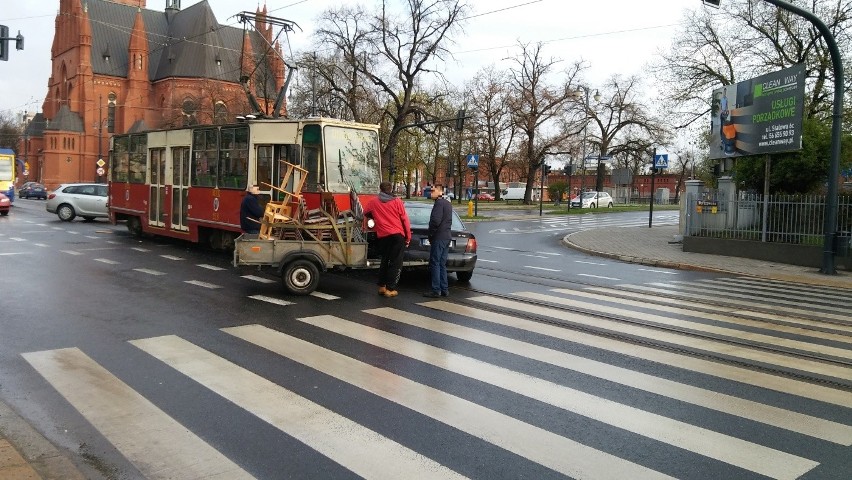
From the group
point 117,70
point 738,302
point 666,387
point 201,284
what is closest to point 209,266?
point 201,284

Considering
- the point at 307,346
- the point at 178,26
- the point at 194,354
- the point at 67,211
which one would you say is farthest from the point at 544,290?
the point at 178,26

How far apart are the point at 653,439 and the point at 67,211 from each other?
1157 inches

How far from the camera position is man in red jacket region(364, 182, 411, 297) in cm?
1045

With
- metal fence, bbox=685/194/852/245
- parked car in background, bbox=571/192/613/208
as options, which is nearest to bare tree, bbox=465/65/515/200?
parked car in background, bbox=571/192/613/208

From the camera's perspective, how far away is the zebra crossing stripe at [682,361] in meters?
6.09

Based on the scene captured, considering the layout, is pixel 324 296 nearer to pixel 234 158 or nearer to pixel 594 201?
pixel 234 158

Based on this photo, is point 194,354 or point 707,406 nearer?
point 707,406

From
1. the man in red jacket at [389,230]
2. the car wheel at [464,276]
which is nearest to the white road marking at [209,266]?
the man in red jacket at [389,230]

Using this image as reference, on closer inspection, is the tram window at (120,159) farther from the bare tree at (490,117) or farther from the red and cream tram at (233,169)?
the bare tree at (490,117)

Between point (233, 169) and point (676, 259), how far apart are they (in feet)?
41.4

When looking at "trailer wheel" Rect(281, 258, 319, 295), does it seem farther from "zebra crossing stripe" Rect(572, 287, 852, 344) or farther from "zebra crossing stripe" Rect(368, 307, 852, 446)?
"zebra crossing stripe" Rect(572, 287, 852, 344)

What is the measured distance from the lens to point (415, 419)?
5.08 meters

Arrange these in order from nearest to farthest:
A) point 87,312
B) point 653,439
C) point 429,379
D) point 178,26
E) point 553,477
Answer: point 553,477, point 653,439, point 429,379, point 87,312, point 178,26

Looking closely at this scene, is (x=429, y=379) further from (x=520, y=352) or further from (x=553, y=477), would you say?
(x=553, y=477)
